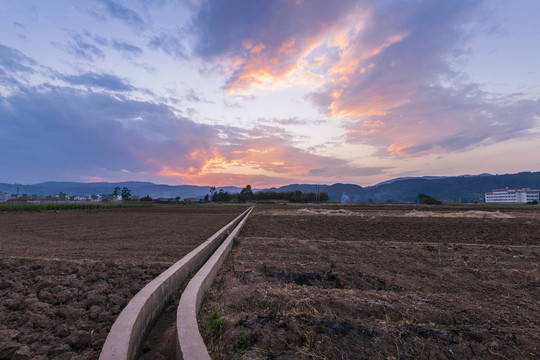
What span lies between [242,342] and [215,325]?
46 cm

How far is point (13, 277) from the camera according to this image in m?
4.57

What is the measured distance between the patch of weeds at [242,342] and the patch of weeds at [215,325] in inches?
11.3

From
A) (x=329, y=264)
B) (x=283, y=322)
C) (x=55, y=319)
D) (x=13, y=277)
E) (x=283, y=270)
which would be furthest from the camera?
(x=329, y=264)

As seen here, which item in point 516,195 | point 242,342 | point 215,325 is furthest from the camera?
point 516,195

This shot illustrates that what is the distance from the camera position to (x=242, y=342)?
262 cm

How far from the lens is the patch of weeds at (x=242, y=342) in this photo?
2.57 m

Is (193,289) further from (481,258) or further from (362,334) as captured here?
(481,258)

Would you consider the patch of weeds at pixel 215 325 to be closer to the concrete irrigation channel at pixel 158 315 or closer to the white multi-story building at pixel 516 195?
the concrete irrigation channel at pixel 158 315

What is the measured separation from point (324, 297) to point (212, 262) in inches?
101

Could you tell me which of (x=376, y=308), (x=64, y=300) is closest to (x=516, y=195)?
(x=376, y=308)

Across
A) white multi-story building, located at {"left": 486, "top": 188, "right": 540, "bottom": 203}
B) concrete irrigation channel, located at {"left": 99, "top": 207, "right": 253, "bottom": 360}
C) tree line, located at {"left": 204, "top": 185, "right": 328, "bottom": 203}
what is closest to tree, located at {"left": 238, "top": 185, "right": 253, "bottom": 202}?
tree line, located at {"left": 204, "top": 185, "right": 328, "bottom": 203}

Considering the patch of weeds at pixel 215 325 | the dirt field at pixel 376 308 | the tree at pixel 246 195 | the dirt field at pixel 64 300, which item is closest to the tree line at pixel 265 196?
the tree at pixel 246 195

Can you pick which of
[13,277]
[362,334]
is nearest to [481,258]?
[362,334]

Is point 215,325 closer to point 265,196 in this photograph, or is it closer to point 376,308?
point 376,308
